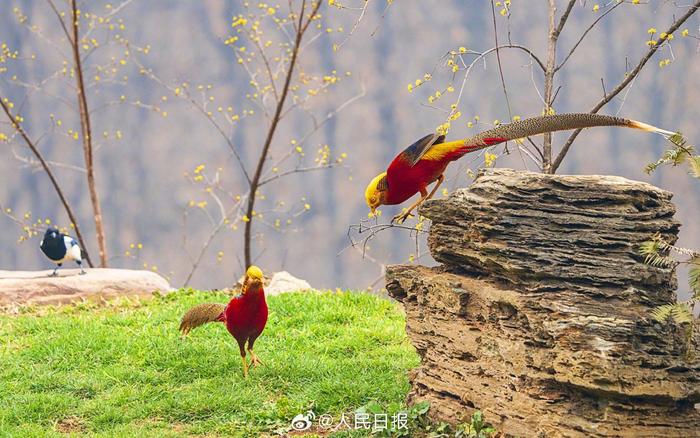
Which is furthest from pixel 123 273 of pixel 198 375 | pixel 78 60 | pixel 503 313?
pixel 503 313

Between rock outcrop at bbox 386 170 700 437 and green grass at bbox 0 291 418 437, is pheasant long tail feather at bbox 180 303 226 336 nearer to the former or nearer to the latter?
green grass at bbox 0 291 418 437

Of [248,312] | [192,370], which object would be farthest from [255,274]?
[192,370]

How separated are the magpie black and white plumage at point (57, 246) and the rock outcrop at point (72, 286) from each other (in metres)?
0.24

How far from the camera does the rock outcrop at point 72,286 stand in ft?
27.1

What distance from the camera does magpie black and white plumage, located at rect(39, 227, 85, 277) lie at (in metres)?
8.29

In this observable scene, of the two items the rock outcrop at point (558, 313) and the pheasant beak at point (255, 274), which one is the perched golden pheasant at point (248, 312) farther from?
the rock outcrop at point (558, 313)

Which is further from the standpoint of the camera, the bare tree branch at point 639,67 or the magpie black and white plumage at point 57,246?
the magpie black and white plumage at point 57,246

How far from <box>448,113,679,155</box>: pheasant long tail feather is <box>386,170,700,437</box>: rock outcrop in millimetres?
253

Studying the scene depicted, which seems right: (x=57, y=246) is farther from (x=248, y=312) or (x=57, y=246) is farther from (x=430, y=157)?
(x=430, y=157)

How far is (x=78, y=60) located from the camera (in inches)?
369

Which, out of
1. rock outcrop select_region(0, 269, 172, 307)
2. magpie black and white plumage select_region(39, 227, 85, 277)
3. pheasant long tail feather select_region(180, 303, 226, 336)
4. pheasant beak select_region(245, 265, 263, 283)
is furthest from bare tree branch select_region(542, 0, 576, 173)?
magpie black and white plumage select_region(39, 227, 85, 277)

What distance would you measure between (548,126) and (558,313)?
890mm

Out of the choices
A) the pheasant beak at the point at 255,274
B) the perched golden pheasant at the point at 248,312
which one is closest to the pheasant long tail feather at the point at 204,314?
the perched golden pheasant at the point at 248,312

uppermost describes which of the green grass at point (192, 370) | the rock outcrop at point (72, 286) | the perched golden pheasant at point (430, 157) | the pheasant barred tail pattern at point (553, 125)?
the pheasant barred tail pattern at point (553, 125)
